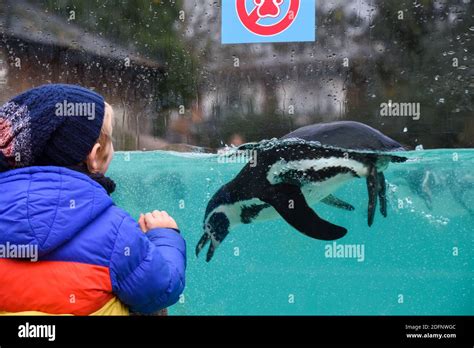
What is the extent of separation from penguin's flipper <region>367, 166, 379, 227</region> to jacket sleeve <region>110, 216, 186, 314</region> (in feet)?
5.17

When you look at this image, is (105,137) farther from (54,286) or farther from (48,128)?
(54,286)

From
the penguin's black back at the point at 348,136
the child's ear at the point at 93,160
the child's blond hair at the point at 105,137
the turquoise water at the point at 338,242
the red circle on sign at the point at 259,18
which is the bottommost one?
the turquoise water at the point at 338,242

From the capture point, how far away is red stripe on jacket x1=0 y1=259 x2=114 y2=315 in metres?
1.03

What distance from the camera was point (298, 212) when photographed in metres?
2.55

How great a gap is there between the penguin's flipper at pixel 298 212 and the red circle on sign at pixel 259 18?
27.6 inches

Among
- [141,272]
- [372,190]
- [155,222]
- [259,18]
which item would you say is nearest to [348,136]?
[372,190]

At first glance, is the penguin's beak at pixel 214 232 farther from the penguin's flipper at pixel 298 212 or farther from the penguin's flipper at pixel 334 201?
the penguin's flipper at pixel 334 201

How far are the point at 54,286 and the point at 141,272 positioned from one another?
0.15 m

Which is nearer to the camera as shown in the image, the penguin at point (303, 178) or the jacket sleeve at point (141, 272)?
the jacket sleeve at point (141, 272)

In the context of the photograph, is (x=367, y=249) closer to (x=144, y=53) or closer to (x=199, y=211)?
(x=199, y=211)

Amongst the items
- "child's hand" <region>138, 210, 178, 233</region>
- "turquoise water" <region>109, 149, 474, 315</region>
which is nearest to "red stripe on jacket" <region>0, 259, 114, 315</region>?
"child's hand" <region>138, 210, 178, 233</region>

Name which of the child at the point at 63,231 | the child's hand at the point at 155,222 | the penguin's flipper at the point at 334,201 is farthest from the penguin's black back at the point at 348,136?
the child at the point at 63,231

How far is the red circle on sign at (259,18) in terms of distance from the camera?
2391mm
